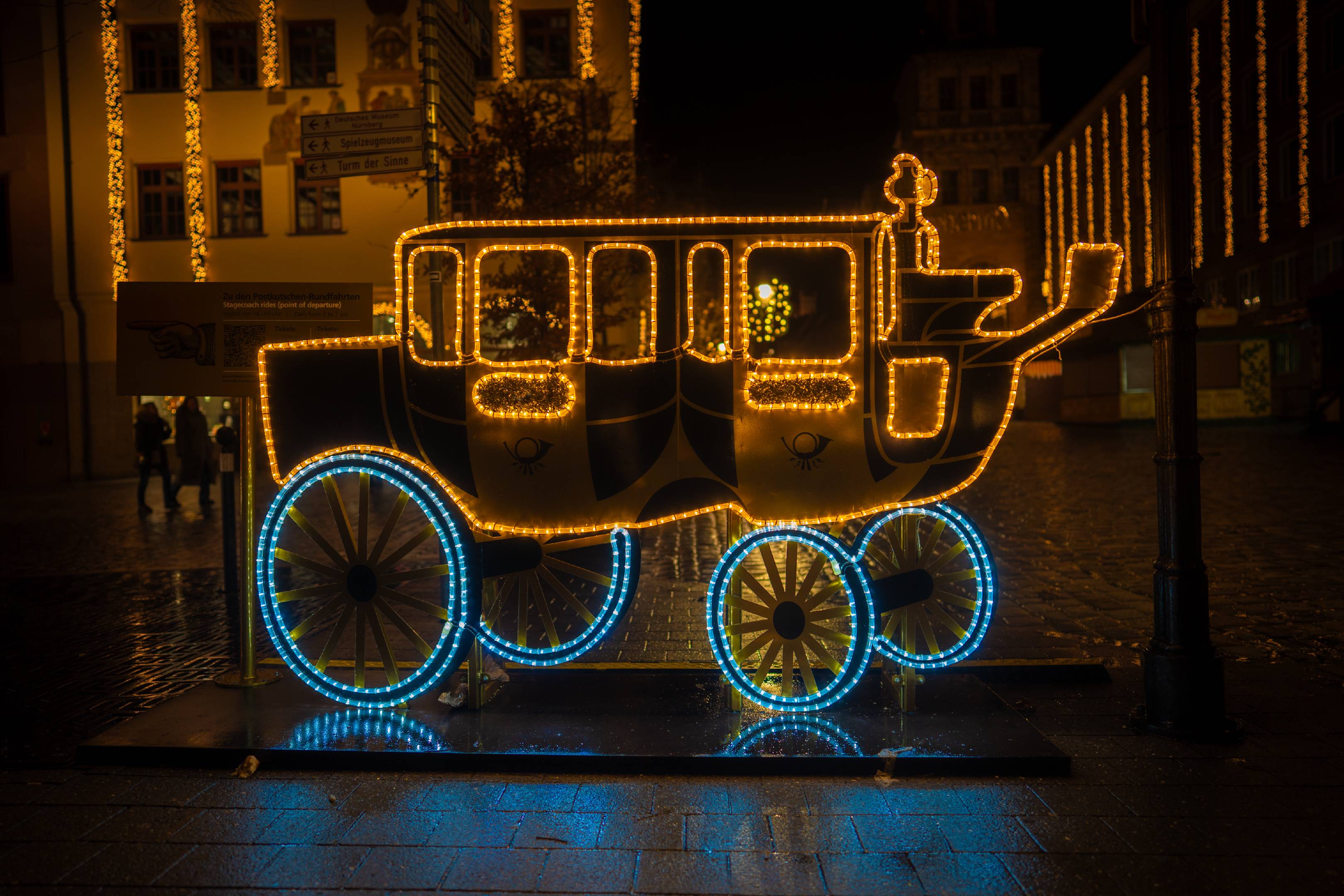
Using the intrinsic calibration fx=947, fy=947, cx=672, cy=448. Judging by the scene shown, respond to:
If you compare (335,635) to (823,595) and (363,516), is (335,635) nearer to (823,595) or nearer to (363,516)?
(363,516)

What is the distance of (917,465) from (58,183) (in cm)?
2469

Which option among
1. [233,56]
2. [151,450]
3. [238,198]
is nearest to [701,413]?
[151,450]

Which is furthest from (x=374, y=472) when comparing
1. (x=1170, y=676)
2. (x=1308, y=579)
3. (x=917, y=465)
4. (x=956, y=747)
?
(x=1308, y=579)

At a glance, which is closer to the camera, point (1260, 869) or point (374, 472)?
point (1260, 869)

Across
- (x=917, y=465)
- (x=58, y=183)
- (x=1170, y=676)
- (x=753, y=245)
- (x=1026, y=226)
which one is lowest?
(x=1170, y=676)

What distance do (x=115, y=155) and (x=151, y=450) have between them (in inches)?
431

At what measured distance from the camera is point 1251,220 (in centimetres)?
3400

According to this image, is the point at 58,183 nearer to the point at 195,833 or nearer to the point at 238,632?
the point at 238,632

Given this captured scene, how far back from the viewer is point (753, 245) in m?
4.62

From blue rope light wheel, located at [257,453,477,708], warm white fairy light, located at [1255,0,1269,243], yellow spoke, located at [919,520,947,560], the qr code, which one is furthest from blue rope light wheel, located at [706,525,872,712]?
warm white fairy light, located at [1255,0,1269,243]

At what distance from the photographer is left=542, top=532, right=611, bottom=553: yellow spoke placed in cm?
542

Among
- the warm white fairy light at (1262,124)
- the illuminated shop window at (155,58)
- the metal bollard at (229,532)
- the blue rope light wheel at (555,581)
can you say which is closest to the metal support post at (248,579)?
the blue rope light wheel at (555,581)

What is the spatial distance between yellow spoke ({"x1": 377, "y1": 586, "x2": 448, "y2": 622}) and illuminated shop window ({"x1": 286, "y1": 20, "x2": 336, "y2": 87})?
2150 cm

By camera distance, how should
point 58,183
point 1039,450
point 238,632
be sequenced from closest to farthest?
point 238,632 → point 58,183 → point 1039,450
